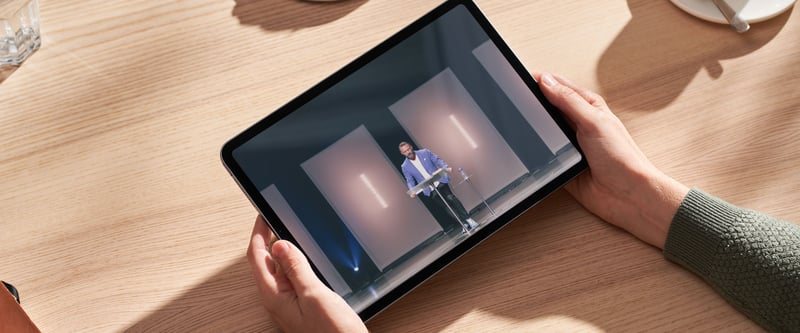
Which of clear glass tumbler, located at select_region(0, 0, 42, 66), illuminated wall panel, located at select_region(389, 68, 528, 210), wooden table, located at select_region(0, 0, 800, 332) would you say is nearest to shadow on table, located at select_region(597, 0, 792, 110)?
wooden table, located at select_region(0, 0, 800, 332)

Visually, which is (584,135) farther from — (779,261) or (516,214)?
(779,261)

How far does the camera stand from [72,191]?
1.04 metres

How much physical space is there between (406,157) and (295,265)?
7.4 inches

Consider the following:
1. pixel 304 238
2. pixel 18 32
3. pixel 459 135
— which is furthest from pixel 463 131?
pixel 18 32

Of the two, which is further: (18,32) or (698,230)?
(18,32)

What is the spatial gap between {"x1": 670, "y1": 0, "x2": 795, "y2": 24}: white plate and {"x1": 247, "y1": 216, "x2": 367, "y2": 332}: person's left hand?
26.5 inches

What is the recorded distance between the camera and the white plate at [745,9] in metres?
1.14

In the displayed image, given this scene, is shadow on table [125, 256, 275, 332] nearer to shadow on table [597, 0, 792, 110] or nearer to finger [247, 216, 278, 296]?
finger [247, 216, 278, 296]

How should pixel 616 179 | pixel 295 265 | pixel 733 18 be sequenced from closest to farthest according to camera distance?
pixel 295 265 < pixel 616 179 < pixel 733 18

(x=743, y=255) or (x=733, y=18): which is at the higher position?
(x=733, y=18)

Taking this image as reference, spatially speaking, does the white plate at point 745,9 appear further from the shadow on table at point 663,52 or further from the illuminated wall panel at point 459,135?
the illuminated wall panel at point 459,135

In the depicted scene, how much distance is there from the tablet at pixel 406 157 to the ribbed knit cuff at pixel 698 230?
14 centimetres

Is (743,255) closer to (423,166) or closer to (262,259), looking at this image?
(423,166)

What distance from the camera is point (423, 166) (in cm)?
96
